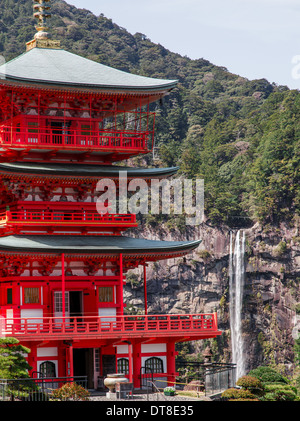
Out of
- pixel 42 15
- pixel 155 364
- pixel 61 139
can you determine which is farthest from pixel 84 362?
pixel 42 15

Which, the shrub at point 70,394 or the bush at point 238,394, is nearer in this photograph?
the shrub at point 70,394

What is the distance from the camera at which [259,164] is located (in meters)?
112

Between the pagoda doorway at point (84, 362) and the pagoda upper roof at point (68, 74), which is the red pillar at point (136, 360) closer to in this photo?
the pagoda doorway at point (84, 362)

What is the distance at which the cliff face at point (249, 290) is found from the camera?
9894 cm

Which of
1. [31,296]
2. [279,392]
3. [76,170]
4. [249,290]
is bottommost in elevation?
[249,290]

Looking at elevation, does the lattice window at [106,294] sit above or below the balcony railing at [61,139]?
below

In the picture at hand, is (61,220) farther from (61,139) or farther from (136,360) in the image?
(136,360)

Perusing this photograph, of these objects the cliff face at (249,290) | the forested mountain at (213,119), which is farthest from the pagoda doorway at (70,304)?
the cliff face at (249,290)

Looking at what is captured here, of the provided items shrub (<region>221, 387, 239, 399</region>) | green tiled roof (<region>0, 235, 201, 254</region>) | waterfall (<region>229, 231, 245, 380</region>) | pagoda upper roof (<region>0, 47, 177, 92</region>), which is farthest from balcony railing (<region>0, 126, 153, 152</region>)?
waterfall (<region>229, 231, 245, 380</region>)

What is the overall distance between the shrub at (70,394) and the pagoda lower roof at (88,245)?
7825 millimetres

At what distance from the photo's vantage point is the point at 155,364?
46531mm

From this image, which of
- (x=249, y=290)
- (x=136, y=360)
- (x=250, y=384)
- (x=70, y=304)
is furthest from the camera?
(x=249, y=290)

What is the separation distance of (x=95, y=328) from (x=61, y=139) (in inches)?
423

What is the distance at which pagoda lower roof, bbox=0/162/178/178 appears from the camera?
45469mm
